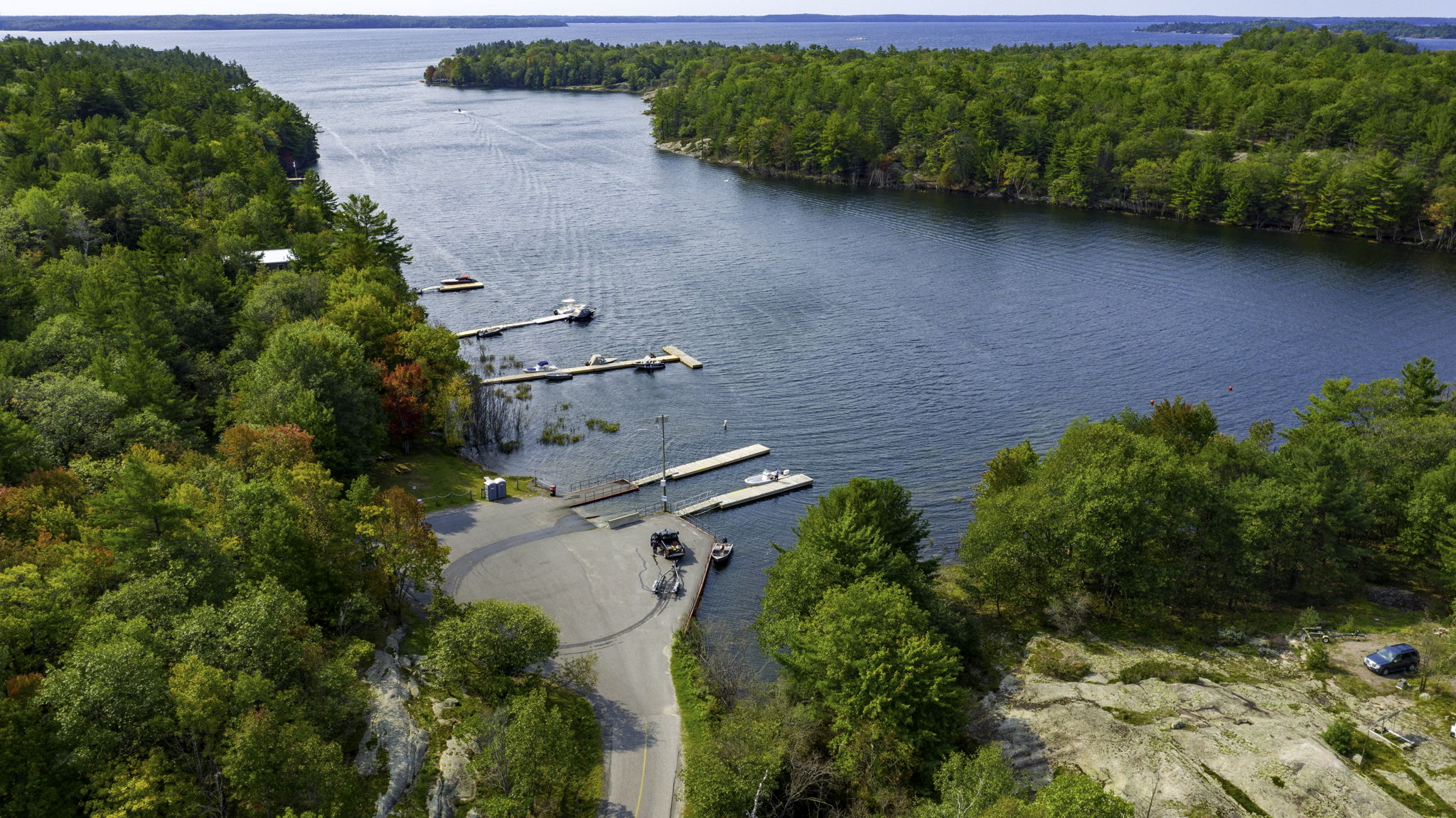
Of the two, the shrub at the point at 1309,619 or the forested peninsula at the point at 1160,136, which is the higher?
the forested peninsula at the point at 1160,136

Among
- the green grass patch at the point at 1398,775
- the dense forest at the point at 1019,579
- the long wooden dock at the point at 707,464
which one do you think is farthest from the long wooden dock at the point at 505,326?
the green grass patch at the point at 1398,775

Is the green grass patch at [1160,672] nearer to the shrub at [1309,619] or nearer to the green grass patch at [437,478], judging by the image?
the shrub at [1309,619]

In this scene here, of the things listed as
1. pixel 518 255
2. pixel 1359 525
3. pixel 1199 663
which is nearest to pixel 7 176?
pixel 518 255

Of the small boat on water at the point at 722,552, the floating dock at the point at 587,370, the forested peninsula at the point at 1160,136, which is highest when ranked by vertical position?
the forested peninsula at the point at 1160,136

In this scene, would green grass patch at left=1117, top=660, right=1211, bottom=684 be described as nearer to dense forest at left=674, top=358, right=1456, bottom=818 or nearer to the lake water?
dense forest at left=674, top=358, right=1456, bottom=818

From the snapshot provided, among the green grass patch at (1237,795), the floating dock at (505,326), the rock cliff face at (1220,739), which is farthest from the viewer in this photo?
the floating dock at (505,326)

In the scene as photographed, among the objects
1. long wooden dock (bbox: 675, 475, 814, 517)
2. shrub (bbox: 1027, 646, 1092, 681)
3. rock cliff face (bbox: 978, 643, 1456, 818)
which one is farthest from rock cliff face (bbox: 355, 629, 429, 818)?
shrub (bbox: 1027, 646, 1092, 681)

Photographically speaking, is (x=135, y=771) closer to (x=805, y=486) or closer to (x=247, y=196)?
(x=805, y=486)
